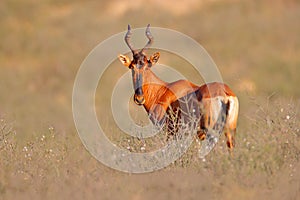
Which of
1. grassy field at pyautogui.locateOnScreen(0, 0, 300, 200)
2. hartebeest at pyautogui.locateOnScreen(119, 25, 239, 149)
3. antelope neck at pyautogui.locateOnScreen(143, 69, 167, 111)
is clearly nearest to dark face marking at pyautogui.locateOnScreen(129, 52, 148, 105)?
hartebeest at pyautogui.locateOnScreen(119, 25, 239, 149)

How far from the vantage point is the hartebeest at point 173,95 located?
430 inches

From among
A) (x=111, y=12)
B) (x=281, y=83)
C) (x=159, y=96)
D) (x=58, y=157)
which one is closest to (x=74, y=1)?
(x=111, y=12)

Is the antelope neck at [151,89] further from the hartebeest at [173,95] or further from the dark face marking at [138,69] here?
the dark face marking at [138,69]

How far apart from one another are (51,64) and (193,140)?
20.2 meters

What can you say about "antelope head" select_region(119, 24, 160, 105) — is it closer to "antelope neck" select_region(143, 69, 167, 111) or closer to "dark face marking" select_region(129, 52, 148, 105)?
"dark face marking" select_region(129, 52, 148, 105)

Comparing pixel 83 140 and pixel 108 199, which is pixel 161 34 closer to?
pixel 83 140

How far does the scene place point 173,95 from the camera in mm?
11961

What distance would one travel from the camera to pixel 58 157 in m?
9.91

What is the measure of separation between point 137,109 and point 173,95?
858 millimetres

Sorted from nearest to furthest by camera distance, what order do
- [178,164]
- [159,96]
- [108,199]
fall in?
[108,199] → [178,164] → [159,96]

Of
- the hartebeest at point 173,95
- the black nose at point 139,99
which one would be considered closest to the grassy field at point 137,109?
the hartebeest at point 173,95

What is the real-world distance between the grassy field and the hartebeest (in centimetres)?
31

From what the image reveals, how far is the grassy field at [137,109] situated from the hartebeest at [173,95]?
31cm

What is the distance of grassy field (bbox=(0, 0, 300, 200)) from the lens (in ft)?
27.9
